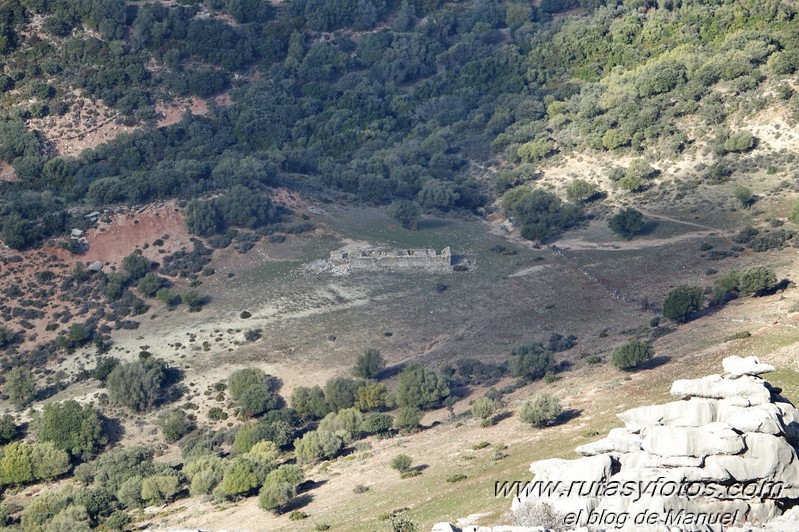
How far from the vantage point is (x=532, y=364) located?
9831 cm

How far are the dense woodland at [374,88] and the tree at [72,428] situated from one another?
29.0 meters

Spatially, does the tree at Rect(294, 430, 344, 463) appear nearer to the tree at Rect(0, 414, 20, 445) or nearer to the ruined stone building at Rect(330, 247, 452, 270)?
the tree at Rect(0, 414, 20, 445)

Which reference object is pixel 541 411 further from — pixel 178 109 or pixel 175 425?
pixel 178 109

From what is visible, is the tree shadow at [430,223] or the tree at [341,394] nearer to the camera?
the tree at [341,394]

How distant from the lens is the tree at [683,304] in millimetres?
102938

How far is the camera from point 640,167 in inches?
5384

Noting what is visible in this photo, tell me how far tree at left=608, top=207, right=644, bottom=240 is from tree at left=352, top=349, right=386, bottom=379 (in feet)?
105

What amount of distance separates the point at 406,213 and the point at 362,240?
7.05 m

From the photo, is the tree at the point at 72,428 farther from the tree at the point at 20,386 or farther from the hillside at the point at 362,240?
the tree at the point at 20,386

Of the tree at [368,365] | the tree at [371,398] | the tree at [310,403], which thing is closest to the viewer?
the tree at [371,398]

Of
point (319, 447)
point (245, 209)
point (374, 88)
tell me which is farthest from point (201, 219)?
point (319, 447)

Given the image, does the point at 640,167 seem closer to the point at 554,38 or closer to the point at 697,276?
the point at 697,276

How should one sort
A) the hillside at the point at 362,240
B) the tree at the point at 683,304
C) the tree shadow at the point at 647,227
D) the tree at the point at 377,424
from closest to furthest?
the hillside at the point at 362,240 < the tree at the point at 377,424 < the tree at the point at 683,304 < the tree shadow at the point at 647,227

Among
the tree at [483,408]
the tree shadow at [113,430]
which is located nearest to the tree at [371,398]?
the tree at [483,408]
